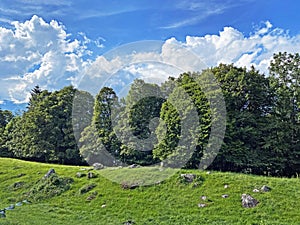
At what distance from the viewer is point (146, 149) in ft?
119

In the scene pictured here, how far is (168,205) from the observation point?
21.2m

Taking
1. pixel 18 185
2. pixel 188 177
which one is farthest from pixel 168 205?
pixel 18 185

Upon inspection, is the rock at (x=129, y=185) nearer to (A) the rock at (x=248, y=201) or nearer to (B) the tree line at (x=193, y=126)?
(B) the tree line at (x=193, y=126)

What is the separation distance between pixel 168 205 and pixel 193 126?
11.2 m

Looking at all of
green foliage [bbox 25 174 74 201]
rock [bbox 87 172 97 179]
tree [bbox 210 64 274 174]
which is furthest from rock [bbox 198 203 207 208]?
green foliage [bbox 25 174 74 201]

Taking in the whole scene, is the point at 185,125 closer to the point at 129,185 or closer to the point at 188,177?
the point at 188,177

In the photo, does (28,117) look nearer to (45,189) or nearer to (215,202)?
(45,189)

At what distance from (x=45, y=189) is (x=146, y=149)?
43.4 feet

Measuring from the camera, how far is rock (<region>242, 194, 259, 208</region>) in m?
19.8

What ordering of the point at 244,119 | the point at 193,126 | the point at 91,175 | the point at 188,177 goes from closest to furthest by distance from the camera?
Result: 1. the point at 188,177
2. the point at 91,175
3. the point at 193,126
4. the point at 244,119

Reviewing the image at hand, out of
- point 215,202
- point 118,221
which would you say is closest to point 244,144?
point 215,202

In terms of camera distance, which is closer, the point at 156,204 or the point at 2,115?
the point at 156,204

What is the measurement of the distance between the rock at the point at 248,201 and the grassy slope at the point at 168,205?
0.37 m

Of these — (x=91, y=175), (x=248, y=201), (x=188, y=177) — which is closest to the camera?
(x=248, y=201)
